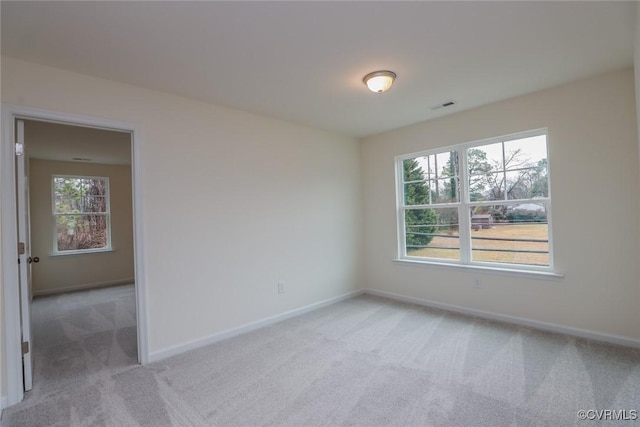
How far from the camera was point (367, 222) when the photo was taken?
494 centimetres

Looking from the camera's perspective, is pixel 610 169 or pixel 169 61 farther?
pixel 610 169

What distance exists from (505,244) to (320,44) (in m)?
3.04

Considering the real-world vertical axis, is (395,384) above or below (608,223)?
below

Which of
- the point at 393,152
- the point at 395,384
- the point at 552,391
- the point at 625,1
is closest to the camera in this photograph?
the point at 625,1

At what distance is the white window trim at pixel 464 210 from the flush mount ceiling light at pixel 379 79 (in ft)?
5.47

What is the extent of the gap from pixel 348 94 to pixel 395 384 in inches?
106

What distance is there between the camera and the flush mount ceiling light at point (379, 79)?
2.63m

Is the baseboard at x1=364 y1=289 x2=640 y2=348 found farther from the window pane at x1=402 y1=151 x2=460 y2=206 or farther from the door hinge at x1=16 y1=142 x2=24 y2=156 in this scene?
the door hinge at x1=16 y1=142 x2=24 y2=156

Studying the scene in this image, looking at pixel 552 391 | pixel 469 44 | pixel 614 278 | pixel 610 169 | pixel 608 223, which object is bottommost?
pixel 552 391

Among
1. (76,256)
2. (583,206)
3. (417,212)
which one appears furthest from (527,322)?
(76,256)

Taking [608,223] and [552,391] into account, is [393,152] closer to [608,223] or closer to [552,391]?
[608,223]

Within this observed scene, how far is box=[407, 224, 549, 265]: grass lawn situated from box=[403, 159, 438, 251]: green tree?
273 mm

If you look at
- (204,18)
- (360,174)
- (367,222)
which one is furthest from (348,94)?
A: (367,222)

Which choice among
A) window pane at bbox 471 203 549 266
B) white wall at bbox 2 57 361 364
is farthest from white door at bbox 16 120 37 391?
window pane at bbox 471 203 549 266
